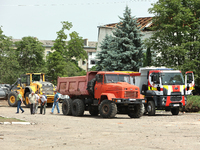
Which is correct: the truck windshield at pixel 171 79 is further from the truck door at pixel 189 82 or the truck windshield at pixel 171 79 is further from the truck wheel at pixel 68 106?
the truck wheel at pixel 68 106

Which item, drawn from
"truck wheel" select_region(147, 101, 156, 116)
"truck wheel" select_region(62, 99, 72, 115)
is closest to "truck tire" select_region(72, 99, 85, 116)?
"truck wheel" select_region(62, 99, 72, 115)

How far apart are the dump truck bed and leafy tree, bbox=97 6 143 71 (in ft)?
46.8

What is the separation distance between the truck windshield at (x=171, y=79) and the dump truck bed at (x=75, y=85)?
15.2ft

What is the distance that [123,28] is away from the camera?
40750 millimetres

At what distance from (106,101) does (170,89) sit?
5.26 metres

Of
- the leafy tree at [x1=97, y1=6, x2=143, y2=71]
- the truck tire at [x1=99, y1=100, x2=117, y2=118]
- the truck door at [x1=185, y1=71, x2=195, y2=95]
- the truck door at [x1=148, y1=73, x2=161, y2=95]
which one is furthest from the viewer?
the leafy tree at [x1=97, y1=6, x2=143, y2=71]

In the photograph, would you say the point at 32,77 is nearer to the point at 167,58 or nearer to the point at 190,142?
the point at 167,58

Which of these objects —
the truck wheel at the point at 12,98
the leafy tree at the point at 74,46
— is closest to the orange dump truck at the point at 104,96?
the truck wheel at the point at 12,98

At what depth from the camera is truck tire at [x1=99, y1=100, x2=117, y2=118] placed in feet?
69.7

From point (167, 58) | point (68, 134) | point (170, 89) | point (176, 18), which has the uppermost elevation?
point (176, 18)

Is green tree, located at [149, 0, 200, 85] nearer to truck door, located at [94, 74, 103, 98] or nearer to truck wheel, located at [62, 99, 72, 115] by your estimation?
truck wheel, located at [62, 99, 72, 115]

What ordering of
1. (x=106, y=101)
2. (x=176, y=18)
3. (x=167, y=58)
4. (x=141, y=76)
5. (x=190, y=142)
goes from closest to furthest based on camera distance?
(x=190, y=142) < (x=106, y=101) < (x=141, y=76) < (x=176, y=18) < (x=167, y=58)

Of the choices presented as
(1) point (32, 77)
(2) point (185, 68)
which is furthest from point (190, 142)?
(1) point (32, 77)

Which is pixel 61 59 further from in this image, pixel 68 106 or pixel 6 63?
pixel 68 106
